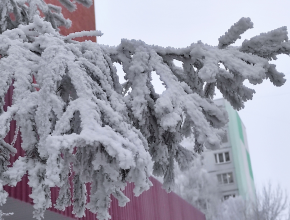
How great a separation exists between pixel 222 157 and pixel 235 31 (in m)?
43.2

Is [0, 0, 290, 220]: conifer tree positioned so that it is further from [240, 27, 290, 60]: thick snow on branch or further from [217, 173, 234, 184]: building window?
[217, 173, 234, 184]: building window

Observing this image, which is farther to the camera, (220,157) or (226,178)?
(220,157)

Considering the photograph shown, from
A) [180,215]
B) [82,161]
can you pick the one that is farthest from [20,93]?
[180,215]

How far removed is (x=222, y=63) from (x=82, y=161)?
1343 mm

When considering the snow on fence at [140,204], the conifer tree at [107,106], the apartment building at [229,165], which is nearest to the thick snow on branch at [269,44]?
the conifer tree at [107,106]

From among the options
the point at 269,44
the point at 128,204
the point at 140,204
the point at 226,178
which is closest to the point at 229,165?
the point at 226,178

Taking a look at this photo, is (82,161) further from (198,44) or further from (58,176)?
(198,44)

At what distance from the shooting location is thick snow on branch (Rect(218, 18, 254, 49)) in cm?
293

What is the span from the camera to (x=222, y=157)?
44.9 meters

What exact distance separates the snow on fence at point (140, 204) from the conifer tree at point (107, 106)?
4.76 feet

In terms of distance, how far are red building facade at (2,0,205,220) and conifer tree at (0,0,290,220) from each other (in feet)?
4.81

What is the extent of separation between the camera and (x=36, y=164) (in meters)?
2.45

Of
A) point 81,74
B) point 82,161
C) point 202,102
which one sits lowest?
point 82,161

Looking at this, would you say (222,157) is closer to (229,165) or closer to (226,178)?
(229,165)
